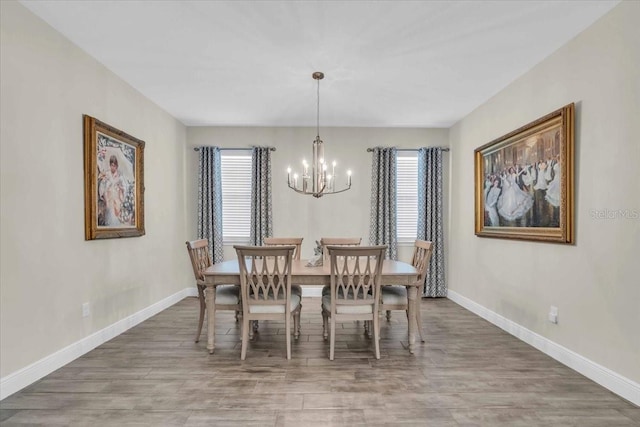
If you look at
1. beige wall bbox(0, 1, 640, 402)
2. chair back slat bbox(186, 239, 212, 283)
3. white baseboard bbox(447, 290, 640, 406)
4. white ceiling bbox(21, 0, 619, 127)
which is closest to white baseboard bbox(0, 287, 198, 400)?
beige wall bbox(0, 1, 640, 402)

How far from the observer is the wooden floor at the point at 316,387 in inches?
82.6

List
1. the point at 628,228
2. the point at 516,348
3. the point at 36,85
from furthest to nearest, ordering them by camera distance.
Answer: the point at 516,348
the point at 36,85
the point at 628,228

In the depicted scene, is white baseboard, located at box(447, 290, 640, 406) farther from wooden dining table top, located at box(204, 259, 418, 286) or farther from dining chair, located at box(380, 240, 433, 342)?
wooden dining table top, located at box(204, 259, 418, 286)

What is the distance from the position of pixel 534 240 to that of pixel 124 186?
4268 mm

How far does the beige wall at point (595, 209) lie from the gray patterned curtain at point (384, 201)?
1915mm

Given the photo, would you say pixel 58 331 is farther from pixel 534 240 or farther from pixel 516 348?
pixel 534 240

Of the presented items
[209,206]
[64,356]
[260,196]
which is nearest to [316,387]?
[64,356]

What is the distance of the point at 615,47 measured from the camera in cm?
243

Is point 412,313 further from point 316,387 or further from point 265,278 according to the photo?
point 265,278

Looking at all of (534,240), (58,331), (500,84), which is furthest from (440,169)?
(58,331)

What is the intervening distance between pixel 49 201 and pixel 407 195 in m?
4.58

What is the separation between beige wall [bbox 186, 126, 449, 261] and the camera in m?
5.46

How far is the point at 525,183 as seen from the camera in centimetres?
344

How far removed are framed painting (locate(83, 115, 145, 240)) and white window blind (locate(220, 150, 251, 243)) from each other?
1.55 meters
